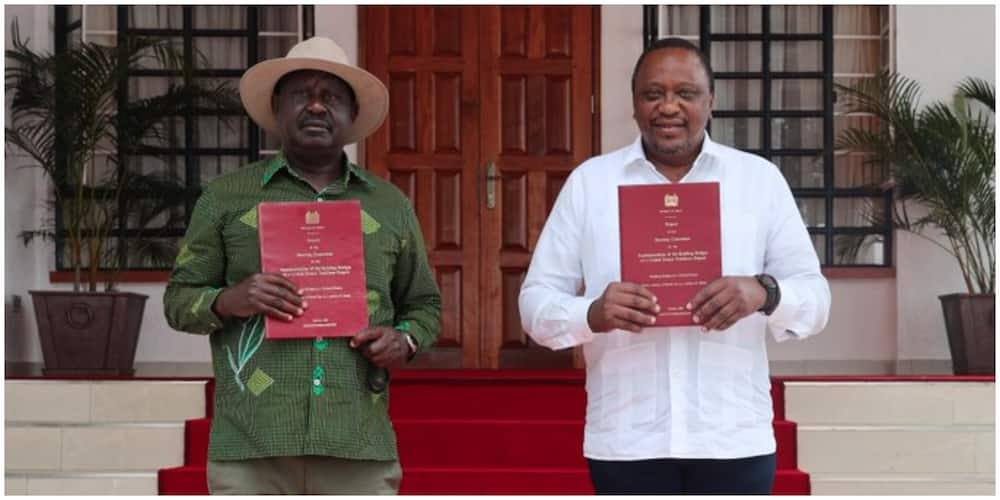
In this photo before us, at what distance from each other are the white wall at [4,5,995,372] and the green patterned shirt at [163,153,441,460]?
4.41 meters

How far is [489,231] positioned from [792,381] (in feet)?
6.83

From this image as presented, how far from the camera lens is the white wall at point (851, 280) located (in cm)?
714

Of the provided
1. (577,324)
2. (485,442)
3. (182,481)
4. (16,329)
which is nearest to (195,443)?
(182,481)

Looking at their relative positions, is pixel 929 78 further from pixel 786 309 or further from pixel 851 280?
pixel 786 309

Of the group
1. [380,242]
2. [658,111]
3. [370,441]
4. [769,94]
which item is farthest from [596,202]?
[769,94]

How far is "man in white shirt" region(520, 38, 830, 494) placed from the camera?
2.55 meters

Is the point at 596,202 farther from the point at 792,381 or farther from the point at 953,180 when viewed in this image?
the point at 953,180

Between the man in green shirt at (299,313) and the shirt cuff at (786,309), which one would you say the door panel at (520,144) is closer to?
the man in green shirt at (299,313)

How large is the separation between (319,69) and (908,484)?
340 cm

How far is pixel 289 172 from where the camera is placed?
2.81 metres

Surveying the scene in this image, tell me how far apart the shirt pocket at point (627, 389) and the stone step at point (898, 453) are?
299cm

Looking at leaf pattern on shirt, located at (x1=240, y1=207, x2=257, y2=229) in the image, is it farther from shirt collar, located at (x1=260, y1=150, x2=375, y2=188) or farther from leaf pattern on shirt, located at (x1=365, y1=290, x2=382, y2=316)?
leaf pattern on shirt, located at (x1=365, y1=290, x2=382, y2=316)

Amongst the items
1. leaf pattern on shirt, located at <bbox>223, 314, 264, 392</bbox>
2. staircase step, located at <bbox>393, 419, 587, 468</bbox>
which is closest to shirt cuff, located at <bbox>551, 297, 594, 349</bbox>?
leaf pattern on shirt, located at <bbox>223, 314, 264, 392</bbox>

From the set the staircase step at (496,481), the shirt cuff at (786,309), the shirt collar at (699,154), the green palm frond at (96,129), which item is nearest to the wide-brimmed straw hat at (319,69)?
the shirt collar at (699,154)
